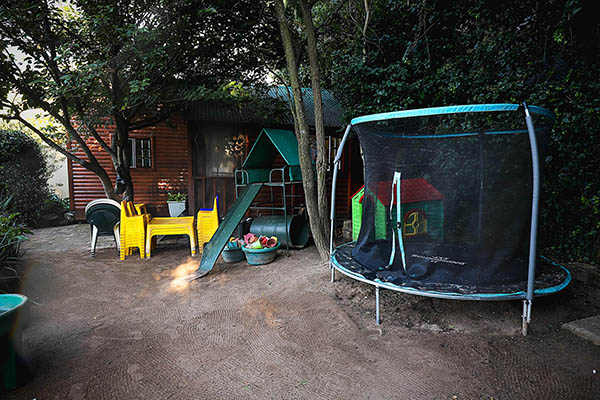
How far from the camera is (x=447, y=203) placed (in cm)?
323

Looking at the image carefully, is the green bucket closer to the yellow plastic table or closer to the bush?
the yellow plastic table

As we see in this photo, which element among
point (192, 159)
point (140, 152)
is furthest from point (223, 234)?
point (140, 152)

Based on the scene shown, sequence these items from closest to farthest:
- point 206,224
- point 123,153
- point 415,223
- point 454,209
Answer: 1. point 454,209
2. point 415,223
3. point 206,224
4. point 123,153

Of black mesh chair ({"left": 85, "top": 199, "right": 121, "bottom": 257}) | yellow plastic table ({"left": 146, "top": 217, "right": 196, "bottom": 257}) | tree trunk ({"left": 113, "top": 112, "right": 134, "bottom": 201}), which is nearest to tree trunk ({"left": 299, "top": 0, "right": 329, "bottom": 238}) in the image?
yellow plastic table ({"left": 146, "top": 217, "right": 196, "bottom": 257})

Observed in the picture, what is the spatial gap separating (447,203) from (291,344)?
1.99 meters

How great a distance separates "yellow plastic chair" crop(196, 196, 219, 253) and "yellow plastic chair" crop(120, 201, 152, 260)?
0.92 m

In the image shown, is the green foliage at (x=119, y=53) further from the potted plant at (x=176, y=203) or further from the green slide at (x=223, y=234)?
the potted plant at (x=176, y=203)

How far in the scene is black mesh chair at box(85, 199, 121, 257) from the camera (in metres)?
5.59

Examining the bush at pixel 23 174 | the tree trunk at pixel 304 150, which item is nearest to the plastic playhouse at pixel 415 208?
the tree trunk at pixel 304 150

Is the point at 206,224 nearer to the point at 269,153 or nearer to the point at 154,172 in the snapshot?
the point at 269,153

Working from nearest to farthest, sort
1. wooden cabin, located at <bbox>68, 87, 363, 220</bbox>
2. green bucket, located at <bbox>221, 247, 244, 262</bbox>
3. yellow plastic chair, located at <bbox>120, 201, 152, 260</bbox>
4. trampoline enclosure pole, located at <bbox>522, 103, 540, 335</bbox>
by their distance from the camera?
trampoline enclosure pole, located at <bbox>522, 103, 540, 335</bbox>, green bucket, located at <bbox>221, 247, 244, 262</bbox>, yellow plastic chair, located at <bbox>120, 201, 152, 260</bbox>, wooden cabin, located at <bbox>68, 87, 363, 220</bbox>

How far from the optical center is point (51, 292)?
4.09 metres

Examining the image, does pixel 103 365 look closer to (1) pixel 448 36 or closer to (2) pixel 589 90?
(2) pixel 589 90

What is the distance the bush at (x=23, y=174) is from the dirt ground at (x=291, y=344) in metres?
6.29
